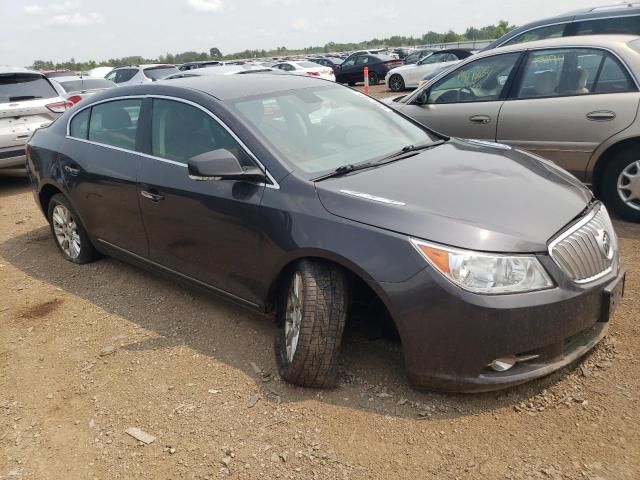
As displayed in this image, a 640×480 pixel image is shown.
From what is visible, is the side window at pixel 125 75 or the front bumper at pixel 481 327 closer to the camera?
the front bumper at pixel 481 327

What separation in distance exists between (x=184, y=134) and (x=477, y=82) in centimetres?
336

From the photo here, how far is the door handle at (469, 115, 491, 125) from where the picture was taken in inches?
218

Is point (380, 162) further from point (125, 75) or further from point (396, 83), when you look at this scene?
point (396, 83)

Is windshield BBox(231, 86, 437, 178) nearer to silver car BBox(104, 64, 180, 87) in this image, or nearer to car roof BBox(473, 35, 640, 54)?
car roof BBox(473, 35, 640, 54)

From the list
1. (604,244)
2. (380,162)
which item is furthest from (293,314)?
(604,244)

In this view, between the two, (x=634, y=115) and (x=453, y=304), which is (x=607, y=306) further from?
(x=634, y=115)

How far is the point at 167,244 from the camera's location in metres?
3.77

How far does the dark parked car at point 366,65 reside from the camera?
23625 millimetres

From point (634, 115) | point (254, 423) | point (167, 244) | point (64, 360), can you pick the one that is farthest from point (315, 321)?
point (634, 115)

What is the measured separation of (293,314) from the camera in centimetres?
308

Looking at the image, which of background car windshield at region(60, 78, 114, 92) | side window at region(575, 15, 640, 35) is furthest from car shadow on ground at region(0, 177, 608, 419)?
background car windshield at region(60, 78, 114, 92)

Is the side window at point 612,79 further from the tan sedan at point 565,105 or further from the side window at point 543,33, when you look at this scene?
the side window at point 543,33

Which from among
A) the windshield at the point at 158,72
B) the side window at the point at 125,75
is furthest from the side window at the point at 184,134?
the side window at the point at 125,75

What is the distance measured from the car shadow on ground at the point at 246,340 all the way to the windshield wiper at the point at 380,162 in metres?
0.77
